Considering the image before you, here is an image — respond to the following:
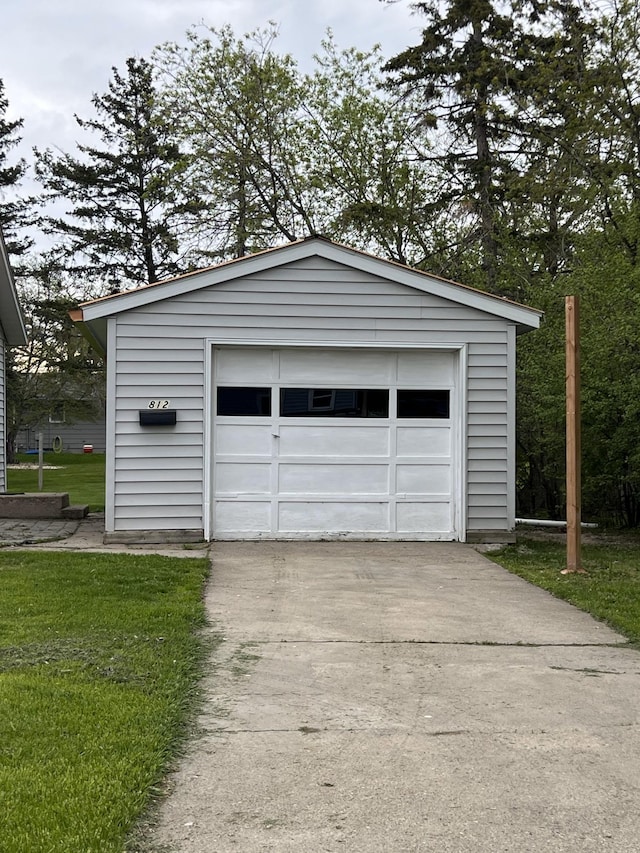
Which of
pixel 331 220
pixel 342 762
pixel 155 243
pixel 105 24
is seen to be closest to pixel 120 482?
pixel 342 762

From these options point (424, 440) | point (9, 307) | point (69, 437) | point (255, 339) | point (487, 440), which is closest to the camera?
point (255, 339)

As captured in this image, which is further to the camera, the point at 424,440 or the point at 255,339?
the point at 424,440

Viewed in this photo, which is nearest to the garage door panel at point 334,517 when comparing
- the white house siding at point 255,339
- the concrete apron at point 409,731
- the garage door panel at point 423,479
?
the garage door panel at point 423,479

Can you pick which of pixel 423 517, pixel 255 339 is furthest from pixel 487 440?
pixel 255 339

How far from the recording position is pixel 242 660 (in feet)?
16.2

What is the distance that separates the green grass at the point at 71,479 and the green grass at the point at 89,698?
799cm

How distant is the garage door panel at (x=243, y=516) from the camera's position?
986 cm

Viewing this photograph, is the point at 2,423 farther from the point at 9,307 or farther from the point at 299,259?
the point at 299,259

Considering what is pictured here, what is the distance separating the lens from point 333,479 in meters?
10.0

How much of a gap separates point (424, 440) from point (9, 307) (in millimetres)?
8275

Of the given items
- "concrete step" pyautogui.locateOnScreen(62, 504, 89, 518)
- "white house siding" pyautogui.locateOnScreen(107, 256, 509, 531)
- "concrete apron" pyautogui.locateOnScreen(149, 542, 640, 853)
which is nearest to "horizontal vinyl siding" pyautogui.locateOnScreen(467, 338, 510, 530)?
"white house siding" pyautogui.locateOnScreen(107, 256, 509, 531)

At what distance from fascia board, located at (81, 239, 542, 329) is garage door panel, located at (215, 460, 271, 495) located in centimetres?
206

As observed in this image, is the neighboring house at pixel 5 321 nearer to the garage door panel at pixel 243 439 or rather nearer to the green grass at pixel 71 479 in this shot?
the green grass at pixel 71 479

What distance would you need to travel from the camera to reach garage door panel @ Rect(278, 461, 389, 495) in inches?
392
